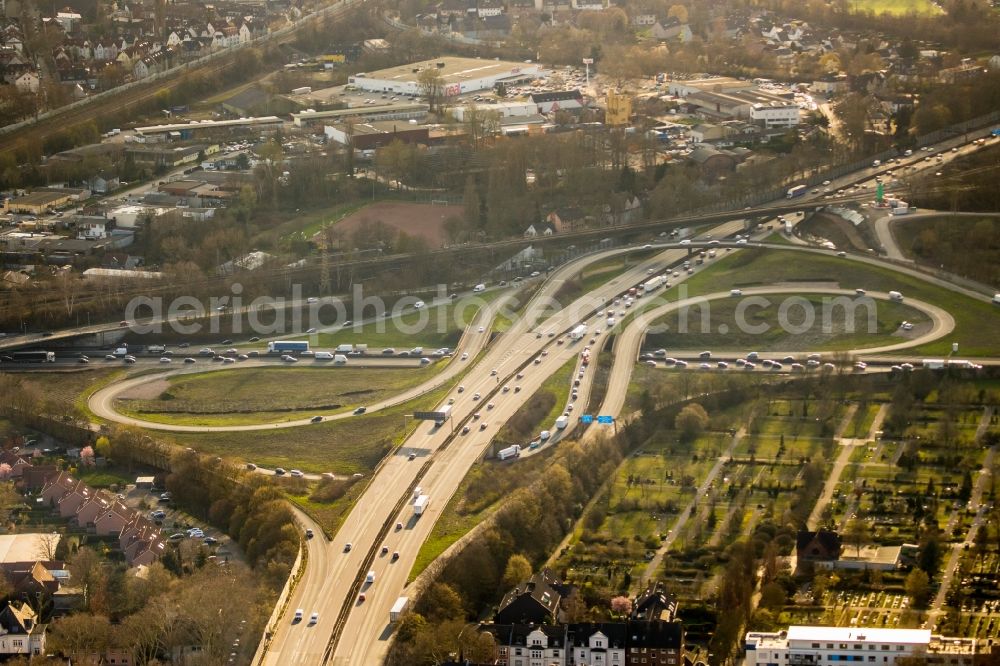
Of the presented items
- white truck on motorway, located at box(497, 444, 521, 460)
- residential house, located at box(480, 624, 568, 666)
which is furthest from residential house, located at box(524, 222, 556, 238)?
residential house, located at box(480, 624, 568, 666)

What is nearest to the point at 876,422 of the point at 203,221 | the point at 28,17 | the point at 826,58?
the point at 203,221

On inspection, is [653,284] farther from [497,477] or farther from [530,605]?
[530,605]

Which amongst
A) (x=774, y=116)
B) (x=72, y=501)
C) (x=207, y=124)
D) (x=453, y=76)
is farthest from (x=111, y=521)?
(x=453, y=76)

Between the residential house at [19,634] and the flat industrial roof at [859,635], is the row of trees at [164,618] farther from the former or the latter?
the flat industrial roof at [859,635]

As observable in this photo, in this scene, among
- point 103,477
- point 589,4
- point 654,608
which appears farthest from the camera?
point 589,4

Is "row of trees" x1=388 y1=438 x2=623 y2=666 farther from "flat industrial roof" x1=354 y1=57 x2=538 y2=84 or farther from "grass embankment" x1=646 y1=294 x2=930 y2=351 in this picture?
"flat industrial roof" x1=354 y1=57 x2=538 y2=84

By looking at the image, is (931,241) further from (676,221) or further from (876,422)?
(876,422)

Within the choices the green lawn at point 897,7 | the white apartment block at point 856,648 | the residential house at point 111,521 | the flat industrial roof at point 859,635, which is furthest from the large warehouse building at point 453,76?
the white apartment block at point 856,648
